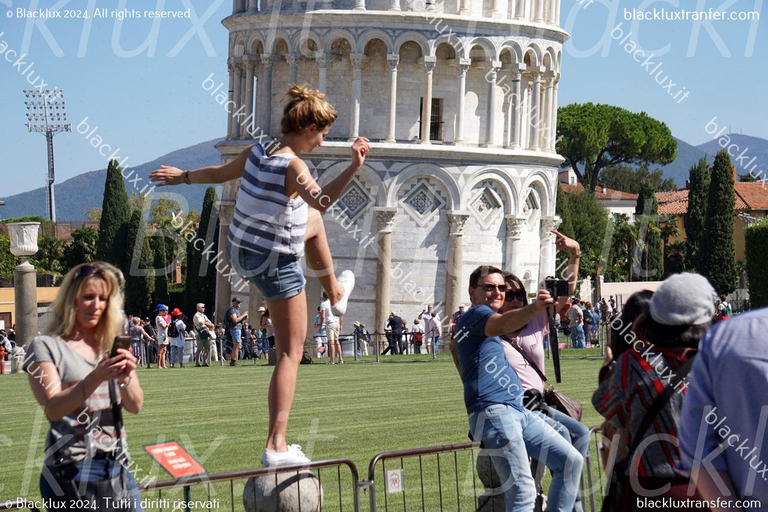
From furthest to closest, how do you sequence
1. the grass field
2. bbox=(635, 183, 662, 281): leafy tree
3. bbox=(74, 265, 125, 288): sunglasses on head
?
bbox=(635, 183, 662, 281): leafy tree, the grass field, bbox=(74, 265, 125, 288): sunglasses on head

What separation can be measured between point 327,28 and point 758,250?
12882mm

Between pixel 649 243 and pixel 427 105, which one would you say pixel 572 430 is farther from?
pixel 649 243

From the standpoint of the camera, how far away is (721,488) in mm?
4352

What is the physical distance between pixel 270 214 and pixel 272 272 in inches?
10.1

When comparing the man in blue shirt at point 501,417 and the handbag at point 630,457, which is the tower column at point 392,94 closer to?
the man in blue shirt at point 501,417

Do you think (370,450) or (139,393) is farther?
(370,450)

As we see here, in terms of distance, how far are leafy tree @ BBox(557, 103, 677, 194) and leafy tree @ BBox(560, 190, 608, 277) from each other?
16037 millimetres

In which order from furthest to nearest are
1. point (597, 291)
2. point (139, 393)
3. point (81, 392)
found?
1. point (597, 291)
2. point (139, 393)
3. point (81, 392)

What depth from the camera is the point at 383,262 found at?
38344 mm

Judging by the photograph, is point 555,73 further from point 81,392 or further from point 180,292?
point 81,392

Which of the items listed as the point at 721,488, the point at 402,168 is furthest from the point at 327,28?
the point at 721,488

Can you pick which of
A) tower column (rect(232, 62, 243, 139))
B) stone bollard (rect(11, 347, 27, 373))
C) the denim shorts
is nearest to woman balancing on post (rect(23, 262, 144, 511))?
the denim shorts

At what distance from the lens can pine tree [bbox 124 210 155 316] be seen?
56.8 metres

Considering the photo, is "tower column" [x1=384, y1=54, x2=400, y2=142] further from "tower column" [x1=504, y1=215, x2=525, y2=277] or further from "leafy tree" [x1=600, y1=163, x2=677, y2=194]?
"leafy tree" [x1=600, y1=163, x2=677, y2=194]
